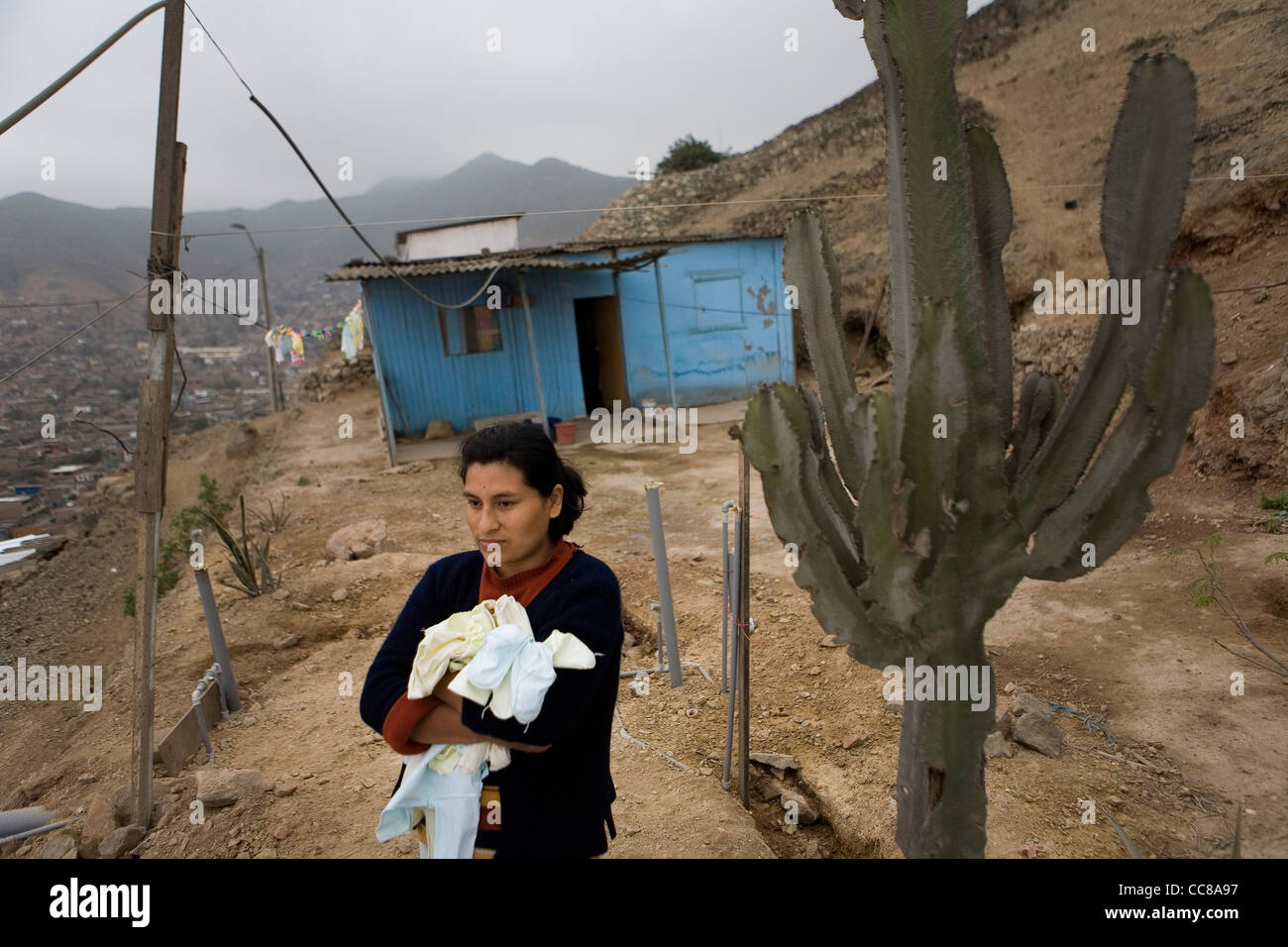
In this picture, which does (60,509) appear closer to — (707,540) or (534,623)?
(707,540)

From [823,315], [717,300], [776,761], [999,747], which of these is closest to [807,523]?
[823,315]

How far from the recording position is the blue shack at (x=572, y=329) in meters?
13.4

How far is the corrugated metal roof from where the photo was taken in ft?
39.4

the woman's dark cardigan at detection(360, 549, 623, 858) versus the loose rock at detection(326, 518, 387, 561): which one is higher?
the woman's dark cardigan at detection(360, 549, 623, 858)

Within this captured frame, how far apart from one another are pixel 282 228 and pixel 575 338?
25.7ft

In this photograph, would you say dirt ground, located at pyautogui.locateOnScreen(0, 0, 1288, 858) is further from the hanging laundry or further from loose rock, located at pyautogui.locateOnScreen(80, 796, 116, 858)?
the hanging laundry

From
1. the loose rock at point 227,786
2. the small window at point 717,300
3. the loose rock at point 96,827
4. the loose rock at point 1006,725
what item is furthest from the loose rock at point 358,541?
the small window at point 717,300

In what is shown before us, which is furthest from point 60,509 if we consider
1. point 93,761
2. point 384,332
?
point 93,761

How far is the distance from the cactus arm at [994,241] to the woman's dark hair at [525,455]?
4.15 ft

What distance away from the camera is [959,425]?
1.72 metres

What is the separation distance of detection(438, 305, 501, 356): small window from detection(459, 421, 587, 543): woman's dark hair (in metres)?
12.9

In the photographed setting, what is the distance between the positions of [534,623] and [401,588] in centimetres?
527

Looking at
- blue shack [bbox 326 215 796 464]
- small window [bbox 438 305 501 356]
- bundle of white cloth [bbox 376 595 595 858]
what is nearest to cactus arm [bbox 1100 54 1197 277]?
bundle of white cloth [bbox 376 595 595 858]

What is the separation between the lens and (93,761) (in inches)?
169
